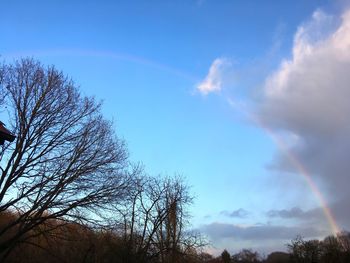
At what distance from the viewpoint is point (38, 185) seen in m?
24.5

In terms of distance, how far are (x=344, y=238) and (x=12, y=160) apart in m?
93.5

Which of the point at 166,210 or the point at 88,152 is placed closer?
the point at 88,152

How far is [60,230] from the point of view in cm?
2612

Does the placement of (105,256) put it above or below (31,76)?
below

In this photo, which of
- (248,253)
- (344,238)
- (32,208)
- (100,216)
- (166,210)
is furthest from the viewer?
(248,253)

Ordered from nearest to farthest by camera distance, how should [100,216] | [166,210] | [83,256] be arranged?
[100,216] < [83,256] < [166,210]

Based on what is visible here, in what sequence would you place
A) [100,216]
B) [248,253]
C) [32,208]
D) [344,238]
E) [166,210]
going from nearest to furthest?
[32,208], [100,216], [166,210], [344,238], [248,253]

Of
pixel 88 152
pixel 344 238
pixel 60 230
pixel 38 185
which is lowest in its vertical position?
pixel 60 230

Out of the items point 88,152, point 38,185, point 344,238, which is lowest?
point 38,185

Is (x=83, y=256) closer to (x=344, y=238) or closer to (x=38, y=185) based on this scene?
(x=38, y=185)

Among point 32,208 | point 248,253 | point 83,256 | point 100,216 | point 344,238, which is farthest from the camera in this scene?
point 248,253

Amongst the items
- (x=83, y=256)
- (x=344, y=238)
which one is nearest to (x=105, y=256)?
(x=83, y=256)

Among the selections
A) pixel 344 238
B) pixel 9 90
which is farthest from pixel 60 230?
pixel 344 238

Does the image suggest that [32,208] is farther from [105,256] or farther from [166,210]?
[166,210]
